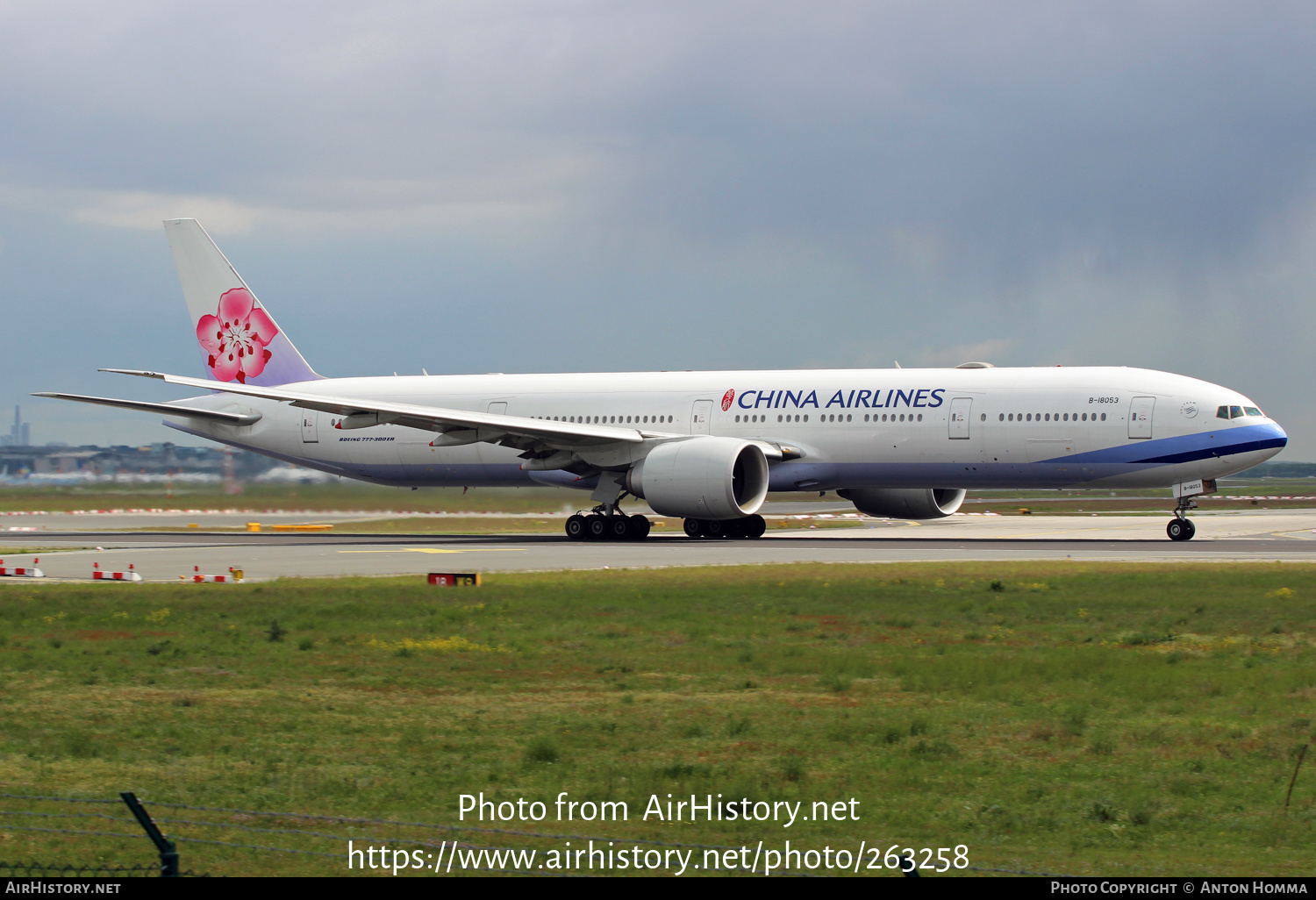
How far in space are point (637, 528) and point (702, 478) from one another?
4164 millimetres

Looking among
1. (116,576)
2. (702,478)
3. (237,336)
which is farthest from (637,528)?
(237,336)

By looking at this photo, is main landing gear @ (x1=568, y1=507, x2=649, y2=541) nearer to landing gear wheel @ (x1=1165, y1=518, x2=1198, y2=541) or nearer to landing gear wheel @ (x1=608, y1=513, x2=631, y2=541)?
landing gear wheel @ (x1=608, y1=513, x2=631, y2=541)

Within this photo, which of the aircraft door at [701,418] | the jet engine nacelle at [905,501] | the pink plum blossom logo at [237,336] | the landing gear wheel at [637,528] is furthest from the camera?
the pink plum blossom logo at [237,336]

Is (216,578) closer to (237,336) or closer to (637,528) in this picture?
(637,528)

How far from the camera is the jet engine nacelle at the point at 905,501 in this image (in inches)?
1519

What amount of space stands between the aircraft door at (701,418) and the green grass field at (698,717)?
54.5 ft

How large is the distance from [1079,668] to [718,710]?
13.7 feet

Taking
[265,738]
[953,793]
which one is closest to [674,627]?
[265,738]

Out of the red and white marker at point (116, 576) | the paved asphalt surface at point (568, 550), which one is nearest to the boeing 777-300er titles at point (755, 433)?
the paved asphalt surface at point (568, 550)

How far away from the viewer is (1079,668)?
13.9m

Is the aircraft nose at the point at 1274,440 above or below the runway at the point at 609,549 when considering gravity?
above

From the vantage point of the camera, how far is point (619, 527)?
3659cm

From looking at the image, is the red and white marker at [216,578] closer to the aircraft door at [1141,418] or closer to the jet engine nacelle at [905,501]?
the jet engine nacelle at [905,501]

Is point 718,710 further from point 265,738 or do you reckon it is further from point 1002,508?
point 1002,508
